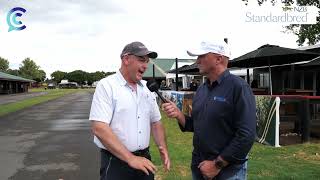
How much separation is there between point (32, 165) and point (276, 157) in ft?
15.7

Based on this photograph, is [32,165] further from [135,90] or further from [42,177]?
[135,90]

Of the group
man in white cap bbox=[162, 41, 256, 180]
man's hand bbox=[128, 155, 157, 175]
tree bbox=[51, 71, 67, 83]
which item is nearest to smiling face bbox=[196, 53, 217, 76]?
man in white cap bbox=[162, 41, 256, 180]

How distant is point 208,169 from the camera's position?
12.6 ft

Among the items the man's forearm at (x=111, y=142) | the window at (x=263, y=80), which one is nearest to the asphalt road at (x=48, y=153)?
the man's forearm at (x=111, y=142)

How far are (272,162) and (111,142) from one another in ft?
18.7

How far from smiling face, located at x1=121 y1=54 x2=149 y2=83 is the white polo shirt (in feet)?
0.20

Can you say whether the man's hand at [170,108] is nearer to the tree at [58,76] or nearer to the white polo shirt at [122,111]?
the white polo shirt at [122,111]

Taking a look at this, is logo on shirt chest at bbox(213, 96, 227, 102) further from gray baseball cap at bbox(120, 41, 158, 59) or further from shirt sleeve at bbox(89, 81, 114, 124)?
shirt sleeve at bbox(89, 81, 114, 124)

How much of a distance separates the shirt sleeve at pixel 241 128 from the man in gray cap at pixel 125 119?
Answer: 2.17ft

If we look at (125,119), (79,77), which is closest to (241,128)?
(125,119)

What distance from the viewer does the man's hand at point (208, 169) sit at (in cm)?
382

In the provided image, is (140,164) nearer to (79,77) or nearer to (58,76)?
(79,77)

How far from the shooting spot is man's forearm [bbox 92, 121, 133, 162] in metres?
3.82

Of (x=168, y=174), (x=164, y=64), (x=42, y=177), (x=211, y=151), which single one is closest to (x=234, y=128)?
(x=211, y=151)
